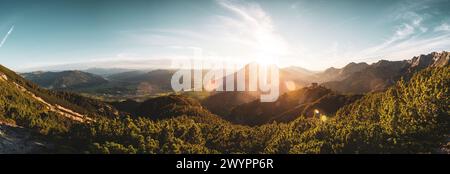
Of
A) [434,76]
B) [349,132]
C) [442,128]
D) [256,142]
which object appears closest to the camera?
[442,128]

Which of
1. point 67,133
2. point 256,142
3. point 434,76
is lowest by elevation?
point 256,142

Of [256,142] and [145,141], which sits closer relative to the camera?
[145,141]

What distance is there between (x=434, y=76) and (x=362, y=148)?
3157cm

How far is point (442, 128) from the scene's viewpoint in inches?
2264

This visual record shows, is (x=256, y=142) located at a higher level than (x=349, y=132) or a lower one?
lower

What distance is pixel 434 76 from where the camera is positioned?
254 feet
